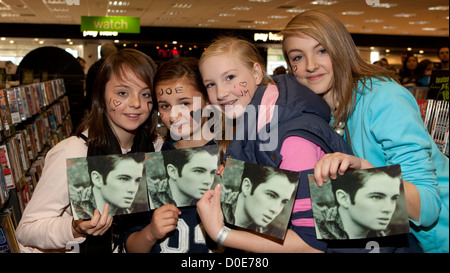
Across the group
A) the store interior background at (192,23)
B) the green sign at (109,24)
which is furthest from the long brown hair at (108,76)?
the green sign at (109,24)

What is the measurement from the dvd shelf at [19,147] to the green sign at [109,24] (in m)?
1.17

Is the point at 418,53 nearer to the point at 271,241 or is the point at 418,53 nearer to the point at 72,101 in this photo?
the point at 72,101

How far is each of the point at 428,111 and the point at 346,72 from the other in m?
1.77

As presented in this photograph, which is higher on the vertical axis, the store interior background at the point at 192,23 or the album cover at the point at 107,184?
the store interior background at the point at 192,23

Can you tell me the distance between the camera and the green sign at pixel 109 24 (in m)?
5.77

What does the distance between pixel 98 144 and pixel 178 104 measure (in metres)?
0.37

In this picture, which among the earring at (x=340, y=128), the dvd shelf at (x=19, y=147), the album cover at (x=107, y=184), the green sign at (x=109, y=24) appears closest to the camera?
the album cover at (x=107, y=184)

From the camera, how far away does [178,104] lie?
1719 millimetres

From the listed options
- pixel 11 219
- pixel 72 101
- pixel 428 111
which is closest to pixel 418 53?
pixel 72 101

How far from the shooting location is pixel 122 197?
4.67 feet

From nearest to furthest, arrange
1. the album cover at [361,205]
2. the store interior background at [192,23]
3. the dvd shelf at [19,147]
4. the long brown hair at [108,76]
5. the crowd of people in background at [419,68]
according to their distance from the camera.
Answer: the album cover at [361,205], the long brown hair at [108,76], the dvd shelf at [19,147], the store interior background at [192,23], the crowd of people in background at [419,68]

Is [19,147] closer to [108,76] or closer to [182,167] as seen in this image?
[108,76]

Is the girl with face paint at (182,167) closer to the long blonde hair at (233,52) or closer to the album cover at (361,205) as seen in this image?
the long blonde hair at (233,52)

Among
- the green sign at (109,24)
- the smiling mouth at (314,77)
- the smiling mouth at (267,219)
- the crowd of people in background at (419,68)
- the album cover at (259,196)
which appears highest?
the green sign at (109,24)
